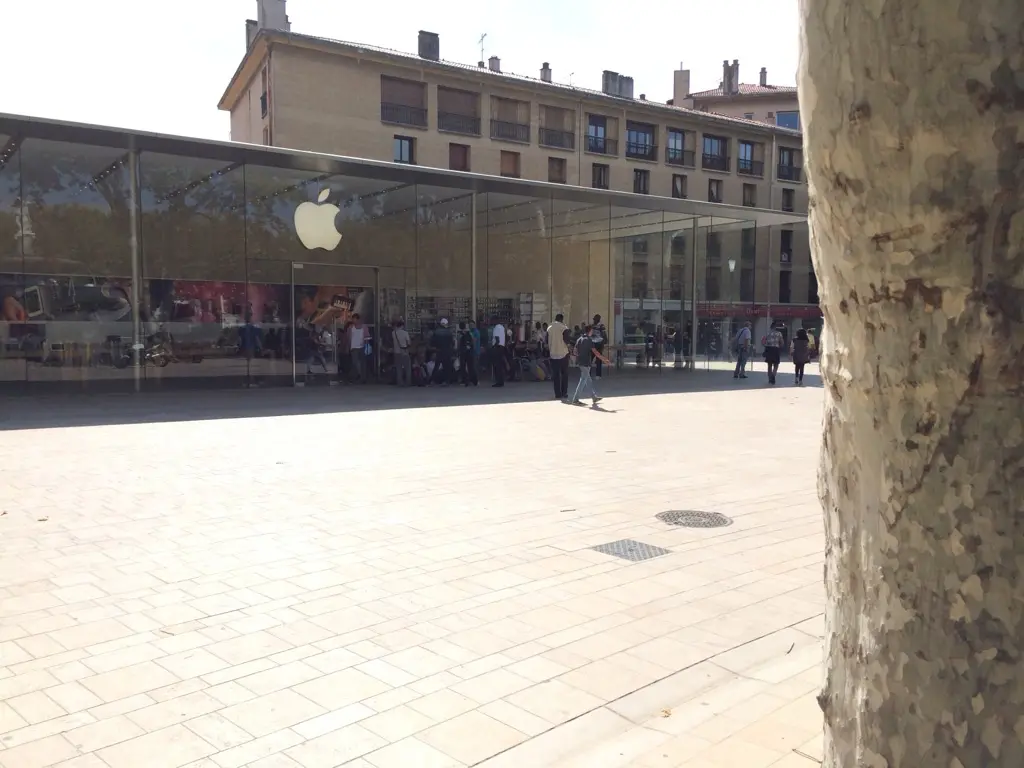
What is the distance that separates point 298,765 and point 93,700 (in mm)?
1104

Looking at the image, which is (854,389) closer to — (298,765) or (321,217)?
(298,765)

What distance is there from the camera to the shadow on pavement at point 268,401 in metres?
13.1

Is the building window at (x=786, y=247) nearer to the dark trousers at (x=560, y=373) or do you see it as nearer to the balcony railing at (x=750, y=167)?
the balcony railing at (x=750, y=167)

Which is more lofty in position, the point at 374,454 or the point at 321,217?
the point at 321,217

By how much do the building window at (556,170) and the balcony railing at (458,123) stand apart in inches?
191

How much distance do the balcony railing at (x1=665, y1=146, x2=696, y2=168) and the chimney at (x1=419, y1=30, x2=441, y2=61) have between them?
14.6m

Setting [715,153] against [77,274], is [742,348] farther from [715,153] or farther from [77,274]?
[715,153]

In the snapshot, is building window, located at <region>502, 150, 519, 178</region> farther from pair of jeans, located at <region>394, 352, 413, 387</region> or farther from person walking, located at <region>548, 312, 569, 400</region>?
person walking, located at <region>548, 312, 569, 400</region>

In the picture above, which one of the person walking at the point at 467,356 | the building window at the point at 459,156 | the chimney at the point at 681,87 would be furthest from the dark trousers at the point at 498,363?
the chimney at the point at 681,87

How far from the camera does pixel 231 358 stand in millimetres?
19453

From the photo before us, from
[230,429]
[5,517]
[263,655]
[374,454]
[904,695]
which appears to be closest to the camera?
[904,695]

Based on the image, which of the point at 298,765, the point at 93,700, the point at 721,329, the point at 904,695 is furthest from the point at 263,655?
the point at 721,329

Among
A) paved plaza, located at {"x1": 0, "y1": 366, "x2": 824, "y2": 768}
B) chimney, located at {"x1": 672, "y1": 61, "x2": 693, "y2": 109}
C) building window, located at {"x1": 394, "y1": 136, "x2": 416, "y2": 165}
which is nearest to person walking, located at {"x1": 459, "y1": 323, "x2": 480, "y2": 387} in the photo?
paved plaza, located at {"x1": 0, "y1": 366, "x2": 824, "y2": 768}

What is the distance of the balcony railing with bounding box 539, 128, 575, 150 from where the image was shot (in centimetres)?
4369
